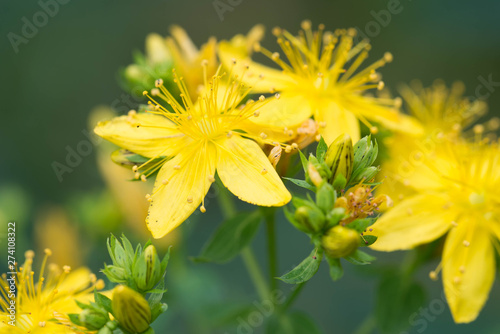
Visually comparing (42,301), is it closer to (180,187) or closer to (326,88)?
(180,187)

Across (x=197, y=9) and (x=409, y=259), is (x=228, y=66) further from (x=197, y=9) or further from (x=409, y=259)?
(x=197, y=9)

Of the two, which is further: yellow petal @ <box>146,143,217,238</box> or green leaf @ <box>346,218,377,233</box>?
yellow petal @ <box>146,143,217,238</box>

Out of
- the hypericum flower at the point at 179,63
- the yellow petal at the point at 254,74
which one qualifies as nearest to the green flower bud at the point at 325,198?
the yellow petal at the point at 254,74

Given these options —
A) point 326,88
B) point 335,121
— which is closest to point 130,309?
point 335,121

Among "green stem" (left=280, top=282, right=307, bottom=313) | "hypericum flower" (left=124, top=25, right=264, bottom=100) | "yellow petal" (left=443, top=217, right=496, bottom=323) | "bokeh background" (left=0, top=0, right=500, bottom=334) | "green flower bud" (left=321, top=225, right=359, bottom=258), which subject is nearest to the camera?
"green flower bud" (left=321, top=225, right=359, bottom=258)

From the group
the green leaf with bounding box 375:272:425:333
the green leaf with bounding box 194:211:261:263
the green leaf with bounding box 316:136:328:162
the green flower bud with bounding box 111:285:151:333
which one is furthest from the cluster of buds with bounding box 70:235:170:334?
the green leaf with bounding box 375:272:425:333

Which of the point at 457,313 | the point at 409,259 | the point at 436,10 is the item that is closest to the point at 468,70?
the point at 436,10

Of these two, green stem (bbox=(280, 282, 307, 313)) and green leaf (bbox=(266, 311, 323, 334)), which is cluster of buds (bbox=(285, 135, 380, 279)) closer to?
green stem (bbox=(280, 282, 307, 313))
